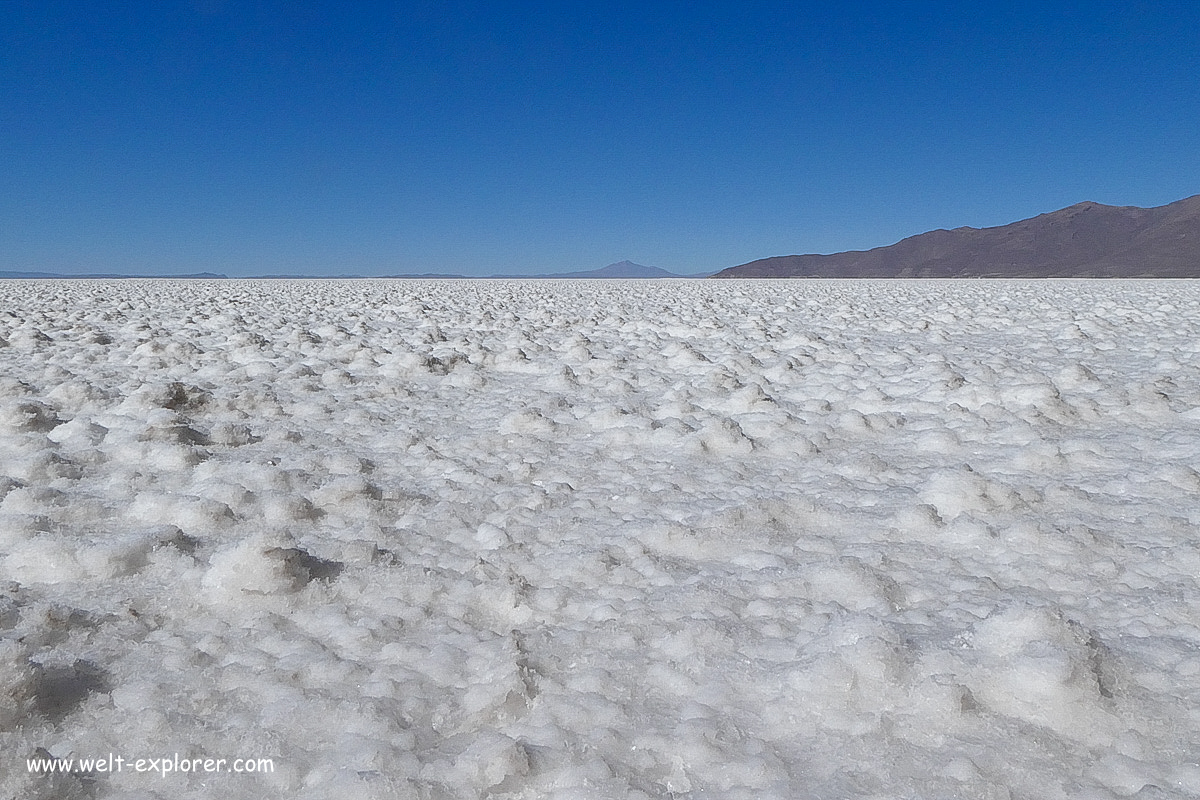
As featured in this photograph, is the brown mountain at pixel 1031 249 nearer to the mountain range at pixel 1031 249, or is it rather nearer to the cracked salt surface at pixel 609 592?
the mountain range at pixel 1031 249

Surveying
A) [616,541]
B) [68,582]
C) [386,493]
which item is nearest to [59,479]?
[68,582]

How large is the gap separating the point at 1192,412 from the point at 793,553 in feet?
7.95

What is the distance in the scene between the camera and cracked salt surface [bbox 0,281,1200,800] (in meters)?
1.19

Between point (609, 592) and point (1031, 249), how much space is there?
487 feet

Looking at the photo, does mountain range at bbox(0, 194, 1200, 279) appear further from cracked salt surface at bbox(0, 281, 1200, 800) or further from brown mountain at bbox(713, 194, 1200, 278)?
cracked salt surface at bbox(0, 281, 1200, 800)

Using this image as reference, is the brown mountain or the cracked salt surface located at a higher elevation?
the brown mountain

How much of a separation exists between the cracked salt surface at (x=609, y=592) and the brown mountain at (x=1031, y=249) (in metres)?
111

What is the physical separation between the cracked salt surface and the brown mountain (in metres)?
111

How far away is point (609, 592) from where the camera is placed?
1.75 meters

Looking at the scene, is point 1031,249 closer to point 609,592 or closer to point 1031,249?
point 1031,249

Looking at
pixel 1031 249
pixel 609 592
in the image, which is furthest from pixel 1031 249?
pixel 609 592

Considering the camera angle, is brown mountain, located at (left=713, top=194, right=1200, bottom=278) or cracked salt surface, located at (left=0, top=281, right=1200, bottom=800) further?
brown mountain, located at (left=713, top=194, right=1200, bottom=278)

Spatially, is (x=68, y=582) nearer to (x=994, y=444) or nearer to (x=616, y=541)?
(x=616, y=541)

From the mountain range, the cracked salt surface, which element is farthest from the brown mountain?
the cracked salt surface
